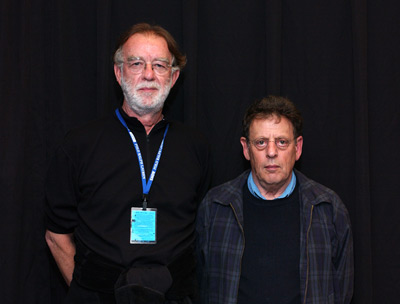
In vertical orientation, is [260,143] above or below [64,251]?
above

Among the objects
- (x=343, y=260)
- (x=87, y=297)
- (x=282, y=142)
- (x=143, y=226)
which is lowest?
(x=87, y=297)

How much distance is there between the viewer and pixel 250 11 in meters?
2.46

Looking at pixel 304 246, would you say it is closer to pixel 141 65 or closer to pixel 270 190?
pixel 270 190

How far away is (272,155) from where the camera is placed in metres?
1.99

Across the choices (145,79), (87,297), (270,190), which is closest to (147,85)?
(145,79)

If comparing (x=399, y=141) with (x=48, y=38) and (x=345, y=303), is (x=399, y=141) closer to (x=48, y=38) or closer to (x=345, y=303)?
(x=345, y=303)

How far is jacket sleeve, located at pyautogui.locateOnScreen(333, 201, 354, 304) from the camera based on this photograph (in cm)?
203

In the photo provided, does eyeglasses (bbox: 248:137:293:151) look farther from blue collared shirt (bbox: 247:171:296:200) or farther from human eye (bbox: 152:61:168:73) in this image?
human eye (bbox: 152:61:168:73)

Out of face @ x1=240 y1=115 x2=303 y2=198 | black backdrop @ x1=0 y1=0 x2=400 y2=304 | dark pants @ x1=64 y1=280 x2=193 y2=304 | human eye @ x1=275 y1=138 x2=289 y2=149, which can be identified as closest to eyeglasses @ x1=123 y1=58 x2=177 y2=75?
black backdrop @ x1=0 y1=0 x2=400 y2=304

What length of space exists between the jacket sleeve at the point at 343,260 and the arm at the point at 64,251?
3.93ft

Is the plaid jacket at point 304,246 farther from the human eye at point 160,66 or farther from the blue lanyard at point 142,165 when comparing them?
the human eye at point 160,66

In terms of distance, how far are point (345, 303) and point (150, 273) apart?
0.93 meters

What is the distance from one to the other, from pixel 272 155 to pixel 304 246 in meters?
0.42

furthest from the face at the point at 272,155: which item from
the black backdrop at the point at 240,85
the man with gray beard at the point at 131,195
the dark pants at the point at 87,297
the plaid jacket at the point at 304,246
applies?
the dark pants at the point at 87,297
